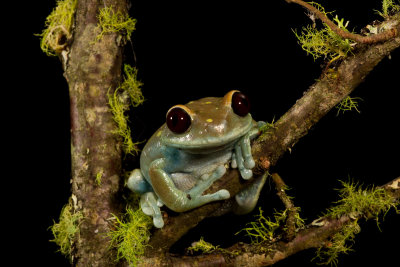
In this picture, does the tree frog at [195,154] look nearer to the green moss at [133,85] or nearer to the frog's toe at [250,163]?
the frog's toe at [250,163]

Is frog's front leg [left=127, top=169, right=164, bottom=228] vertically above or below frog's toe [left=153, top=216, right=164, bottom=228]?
above

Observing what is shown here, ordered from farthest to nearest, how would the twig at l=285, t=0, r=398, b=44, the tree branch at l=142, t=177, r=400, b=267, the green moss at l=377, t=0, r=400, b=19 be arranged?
the tree branch at l=142, t=177, r=400, b=267 < the green moss at l=377, t=0, r=400, b=19 < the twig at l=285, t=0, r=398, b=44

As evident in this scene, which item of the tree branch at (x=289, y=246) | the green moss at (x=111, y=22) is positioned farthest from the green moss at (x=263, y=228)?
the green moss at (x=111, y=22)

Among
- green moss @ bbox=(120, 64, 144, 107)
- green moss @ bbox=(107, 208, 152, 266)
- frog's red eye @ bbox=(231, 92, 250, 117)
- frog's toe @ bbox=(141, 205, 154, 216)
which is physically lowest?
green moss @ bbox=(107, 208, 152, 266)

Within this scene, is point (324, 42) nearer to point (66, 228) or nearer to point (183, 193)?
point (183, 193)

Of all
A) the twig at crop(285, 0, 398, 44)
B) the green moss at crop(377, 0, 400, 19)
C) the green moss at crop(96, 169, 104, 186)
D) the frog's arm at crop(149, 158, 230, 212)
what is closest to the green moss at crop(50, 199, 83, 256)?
the green moss at crop(96, 169, 104, 186)

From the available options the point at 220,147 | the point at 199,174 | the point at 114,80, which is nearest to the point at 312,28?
the point at 220,147

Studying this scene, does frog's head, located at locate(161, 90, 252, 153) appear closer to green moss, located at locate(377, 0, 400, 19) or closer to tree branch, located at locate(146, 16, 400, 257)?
tree branch, located at locate(146, 16, 400, 257)
